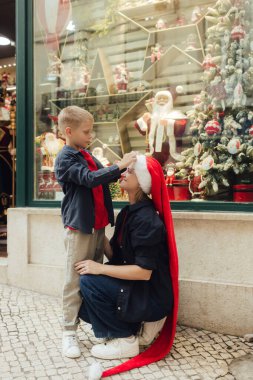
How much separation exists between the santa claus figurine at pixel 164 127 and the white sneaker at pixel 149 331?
160 centimetres

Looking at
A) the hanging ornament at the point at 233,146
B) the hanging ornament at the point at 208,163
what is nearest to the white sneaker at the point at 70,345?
the hanging ornament at the point at 208,163

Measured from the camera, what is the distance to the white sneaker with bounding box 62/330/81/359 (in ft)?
9.47

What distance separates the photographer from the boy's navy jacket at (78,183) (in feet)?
9.23

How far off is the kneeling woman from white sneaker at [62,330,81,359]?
11 centimetres

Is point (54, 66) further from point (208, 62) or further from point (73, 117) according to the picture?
point (73, 117)

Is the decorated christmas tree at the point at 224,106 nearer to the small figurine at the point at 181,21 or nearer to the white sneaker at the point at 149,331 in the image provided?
the small figurine at the point at 181,21

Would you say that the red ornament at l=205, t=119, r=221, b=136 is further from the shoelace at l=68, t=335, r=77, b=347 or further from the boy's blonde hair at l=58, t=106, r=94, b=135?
the shoelace at l=68, t=335, r=77, b=347

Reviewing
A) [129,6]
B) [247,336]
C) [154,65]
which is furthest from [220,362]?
[129,6]

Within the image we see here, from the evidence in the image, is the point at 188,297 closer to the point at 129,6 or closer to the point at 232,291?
the point at 232,291

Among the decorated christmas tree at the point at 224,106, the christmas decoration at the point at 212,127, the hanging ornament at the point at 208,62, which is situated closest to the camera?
the decorated christmas tree at the point at 224,106

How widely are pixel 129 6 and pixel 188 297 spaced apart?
2.85 metres

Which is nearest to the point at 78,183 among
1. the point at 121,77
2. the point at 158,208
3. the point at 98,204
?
the point at 98,204

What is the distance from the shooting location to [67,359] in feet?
9.41

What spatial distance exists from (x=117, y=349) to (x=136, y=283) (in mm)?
454
